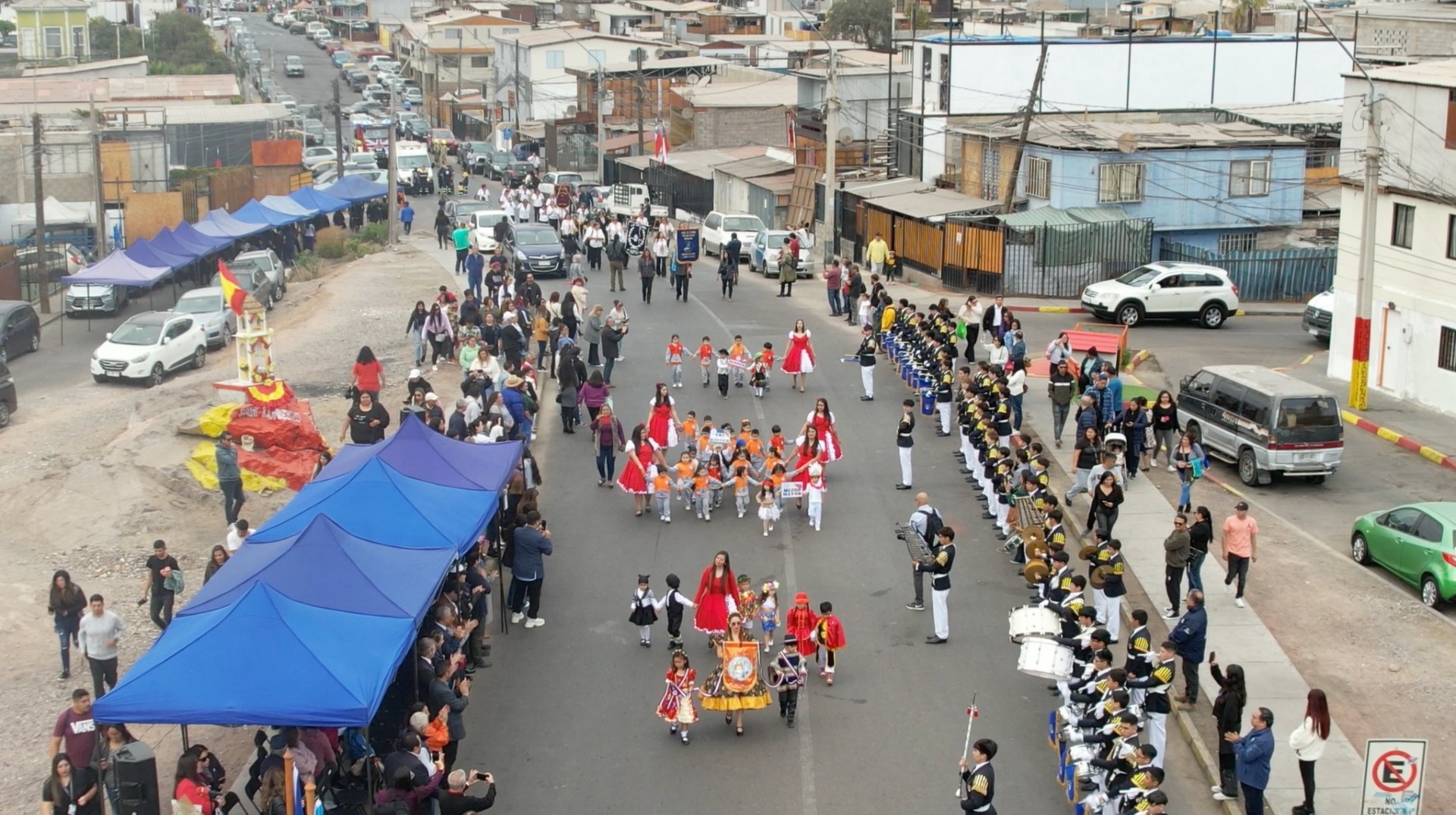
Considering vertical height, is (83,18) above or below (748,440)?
above

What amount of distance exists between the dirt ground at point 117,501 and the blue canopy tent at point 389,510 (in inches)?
101

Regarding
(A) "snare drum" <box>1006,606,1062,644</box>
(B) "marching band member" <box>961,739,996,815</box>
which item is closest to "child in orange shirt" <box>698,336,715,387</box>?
(A) "snare drum" <box>1006,606,1062,644</box>

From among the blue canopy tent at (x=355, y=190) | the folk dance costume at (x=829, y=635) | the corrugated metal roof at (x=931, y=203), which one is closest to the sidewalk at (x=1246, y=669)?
the folk dance costume at (x=829, y=635)

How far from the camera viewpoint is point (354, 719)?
13.5m

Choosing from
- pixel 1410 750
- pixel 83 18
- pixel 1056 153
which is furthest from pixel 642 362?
Answer: pixel 83 18

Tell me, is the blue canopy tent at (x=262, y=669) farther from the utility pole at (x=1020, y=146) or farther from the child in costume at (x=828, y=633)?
the utility pole at (x=1020, y=146)

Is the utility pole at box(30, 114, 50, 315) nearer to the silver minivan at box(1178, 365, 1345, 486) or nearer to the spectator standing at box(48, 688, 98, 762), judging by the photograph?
the silver minivan at box(1178, 365, 1345, 486)

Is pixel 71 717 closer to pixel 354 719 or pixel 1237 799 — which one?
pixel 354 719

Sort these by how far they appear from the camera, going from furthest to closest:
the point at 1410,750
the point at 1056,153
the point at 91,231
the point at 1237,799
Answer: the point at 91,231
the point at 1056,153
the point at 1237,799
the point at 1410,750

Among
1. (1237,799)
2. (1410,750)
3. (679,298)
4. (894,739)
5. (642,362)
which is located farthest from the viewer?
(679,298)

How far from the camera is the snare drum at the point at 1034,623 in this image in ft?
51.6

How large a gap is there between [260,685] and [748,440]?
10572mm

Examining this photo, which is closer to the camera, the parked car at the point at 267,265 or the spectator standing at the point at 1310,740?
the spectator standing at the point at 1310,740

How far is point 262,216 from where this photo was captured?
54.2 metres
